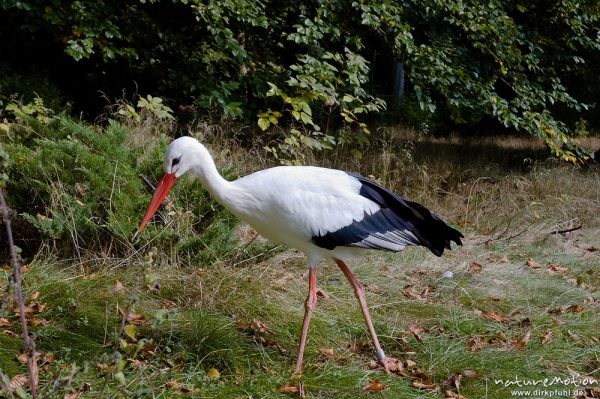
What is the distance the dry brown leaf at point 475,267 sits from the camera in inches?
213

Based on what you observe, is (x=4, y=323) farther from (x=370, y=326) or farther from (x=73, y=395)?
(x=370, y=326)

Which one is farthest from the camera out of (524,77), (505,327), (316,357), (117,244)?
(524,77)

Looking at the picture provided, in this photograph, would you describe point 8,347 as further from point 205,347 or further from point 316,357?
point 316,357

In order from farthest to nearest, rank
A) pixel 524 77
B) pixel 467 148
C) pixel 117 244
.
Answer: pixel 467 148, pixel 524 77, pixel 117 244

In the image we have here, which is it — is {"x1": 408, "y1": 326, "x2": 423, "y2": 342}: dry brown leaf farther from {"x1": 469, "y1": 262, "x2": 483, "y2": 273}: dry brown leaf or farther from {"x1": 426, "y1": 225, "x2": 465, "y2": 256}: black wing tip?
{"x1": 469, "y1": 262, "x2": 483, "y2": 273}: dry brown leaf

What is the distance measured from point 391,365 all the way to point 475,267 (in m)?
1.94

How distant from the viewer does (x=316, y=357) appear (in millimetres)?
3838

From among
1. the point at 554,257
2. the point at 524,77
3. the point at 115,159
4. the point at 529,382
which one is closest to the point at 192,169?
the point at 115,159

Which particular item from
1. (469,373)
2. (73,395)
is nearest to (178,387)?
(73,395)

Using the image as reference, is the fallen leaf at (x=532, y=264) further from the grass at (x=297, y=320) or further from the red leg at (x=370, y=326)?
the red leg at (x=370, y=326)

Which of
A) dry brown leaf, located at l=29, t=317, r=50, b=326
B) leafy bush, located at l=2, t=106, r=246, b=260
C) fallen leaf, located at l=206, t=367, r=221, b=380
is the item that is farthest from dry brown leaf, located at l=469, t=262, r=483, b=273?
dry brown leaf, located at l=29, t=317, r=50, b=326

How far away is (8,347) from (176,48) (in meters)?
5.60

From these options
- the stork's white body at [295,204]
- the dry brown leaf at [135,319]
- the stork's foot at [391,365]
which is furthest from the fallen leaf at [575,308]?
the dry brown leaf at [135,319]

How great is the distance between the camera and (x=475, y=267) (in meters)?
5.49
